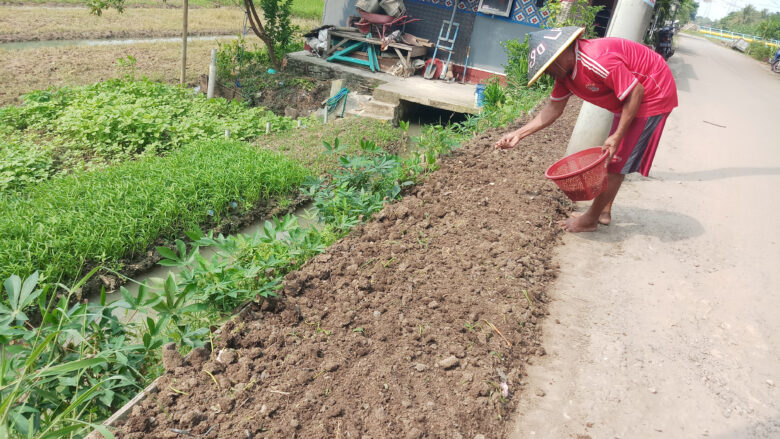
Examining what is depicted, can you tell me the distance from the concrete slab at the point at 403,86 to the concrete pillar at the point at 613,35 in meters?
3.84

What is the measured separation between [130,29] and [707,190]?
47.1ft

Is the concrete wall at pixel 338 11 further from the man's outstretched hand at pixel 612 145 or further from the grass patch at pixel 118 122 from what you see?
the man's outstretched hand at pixel 612 145

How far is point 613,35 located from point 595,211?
1828 millimetres

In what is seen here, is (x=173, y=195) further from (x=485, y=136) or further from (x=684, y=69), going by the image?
(x=684, y=69)

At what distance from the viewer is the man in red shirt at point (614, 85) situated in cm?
298

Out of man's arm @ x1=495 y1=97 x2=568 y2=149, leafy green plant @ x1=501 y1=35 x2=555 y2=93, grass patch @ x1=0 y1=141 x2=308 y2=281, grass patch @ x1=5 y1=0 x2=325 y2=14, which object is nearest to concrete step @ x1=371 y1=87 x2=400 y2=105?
Result: leafy green plant @ x1=501 y1=35 x2=555 y2=93

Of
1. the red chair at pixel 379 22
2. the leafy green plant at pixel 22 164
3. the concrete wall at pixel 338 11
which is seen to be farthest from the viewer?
the concrete wall at pixel 338 11

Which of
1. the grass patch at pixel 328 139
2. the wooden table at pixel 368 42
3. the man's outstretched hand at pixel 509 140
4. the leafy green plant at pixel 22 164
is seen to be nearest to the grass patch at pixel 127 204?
the leafy green plant at pixel 22 164

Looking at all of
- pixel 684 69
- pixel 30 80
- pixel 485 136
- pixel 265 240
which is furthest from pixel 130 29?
pixel 684 69

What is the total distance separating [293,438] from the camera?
193 centimetres

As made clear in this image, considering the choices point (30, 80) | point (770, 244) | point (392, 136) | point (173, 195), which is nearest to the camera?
point (770, 244)

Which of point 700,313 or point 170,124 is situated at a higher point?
point 700,313

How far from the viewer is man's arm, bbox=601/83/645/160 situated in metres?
3.01

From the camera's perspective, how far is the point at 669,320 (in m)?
2.93
